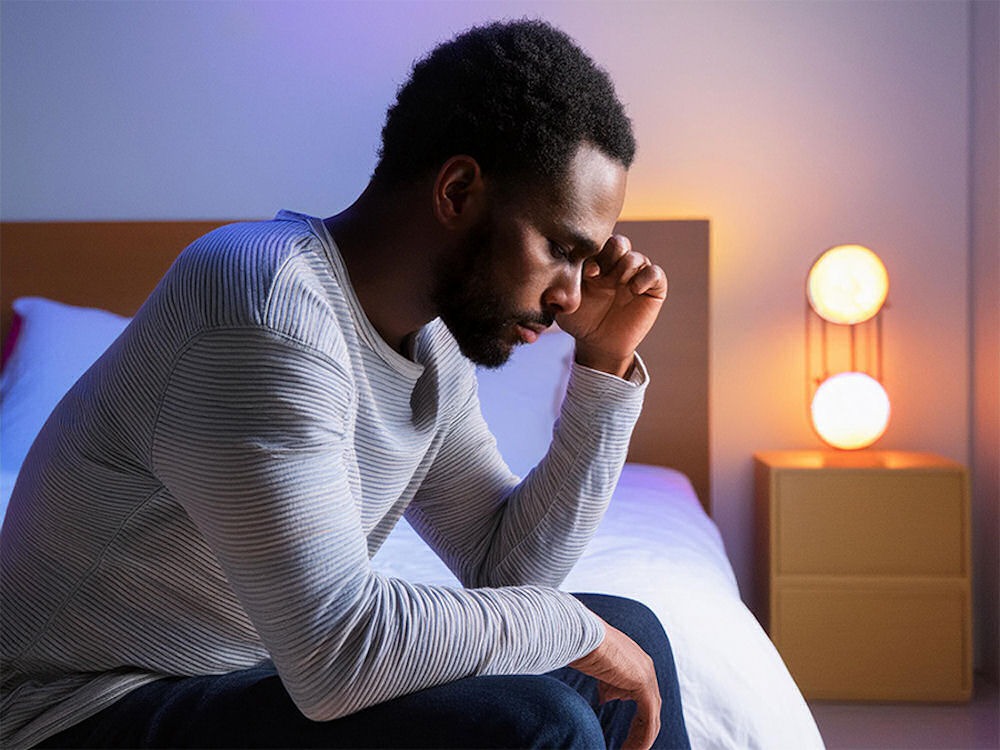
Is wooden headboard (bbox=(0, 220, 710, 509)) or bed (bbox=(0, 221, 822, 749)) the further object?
wooden headboard (bbox=(0, 220, 710, 509))

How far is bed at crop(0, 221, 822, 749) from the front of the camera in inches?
51.9

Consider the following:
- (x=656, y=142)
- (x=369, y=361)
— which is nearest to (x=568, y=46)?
(x=369, y=361)

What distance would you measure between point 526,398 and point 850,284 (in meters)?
0.87

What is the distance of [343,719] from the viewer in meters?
0.85

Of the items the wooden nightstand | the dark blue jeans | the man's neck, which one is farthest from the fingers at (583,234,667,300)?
the wooden nightstand

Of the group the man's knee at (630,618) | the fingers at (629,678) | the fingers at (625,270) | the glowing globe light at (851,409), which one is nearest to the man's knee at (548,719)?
the fingers at (629,678)

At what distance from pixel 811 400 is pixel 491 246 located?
1992mm

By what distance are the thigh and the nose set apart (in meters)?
0.36

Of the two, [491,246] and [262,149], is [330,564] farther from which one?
[262,149]

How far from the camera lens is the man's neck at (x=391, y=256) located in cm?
102

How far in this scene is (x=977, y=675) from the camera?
2803mm

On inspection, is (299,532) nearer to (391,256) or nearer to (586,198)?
(391,256)

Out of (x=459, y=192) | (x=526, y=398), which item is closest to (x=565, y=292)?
(x=459, y=192)

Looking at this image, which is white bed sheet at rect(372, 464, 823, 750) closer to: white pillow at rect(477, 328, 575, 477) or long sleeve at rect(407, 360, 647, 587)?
long sleeve at rect(407, 360, 647, 587)
